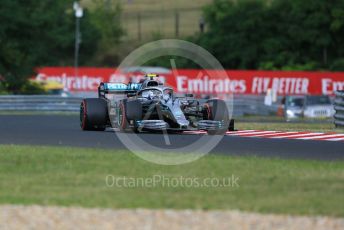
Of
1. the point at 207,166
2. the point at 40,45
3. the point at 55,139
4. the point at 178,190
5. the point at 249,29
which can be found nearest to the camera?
the point at 178,190

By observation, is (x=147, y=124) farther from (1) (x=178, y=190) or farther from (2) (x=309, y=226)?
(2) (x=309, y=226)

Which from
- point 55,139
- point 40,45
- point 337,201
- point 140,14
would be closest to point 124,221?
point 337,201

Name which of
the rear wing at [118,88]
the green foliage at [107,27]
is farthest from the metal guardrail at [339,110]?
the green foliage at [107,27]

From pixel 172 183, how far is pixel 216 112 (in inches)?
327

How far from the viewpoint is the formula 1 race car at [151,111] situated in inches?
787

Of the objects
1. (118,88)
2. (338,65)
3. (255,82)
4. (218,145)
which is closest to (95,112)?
(118,88)

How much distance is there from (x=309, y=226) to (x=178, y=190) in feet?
8.25

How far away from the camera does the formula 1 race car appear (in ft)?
65.6

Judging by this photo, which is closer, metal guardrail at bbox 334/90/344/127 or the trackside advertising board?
metal guardrail at bbox 334/90/344/127

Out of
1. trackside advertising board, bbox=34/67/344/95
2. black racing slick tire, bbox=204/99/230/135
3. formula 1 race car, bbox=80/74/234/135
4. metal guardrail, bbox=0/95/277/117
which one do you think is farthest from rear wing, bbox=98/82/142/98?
trackside advertising board, bbox=34/67/344/95

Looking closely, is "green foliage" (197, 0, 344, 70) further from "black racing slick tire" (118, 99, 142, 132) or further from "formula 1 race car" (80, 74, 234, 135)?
"black racing slick tire" (118, 99, 142, 132)

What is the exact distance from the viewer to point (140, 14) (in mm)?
89312

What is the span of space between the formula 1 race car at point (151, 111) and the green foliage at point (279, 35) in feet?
140
